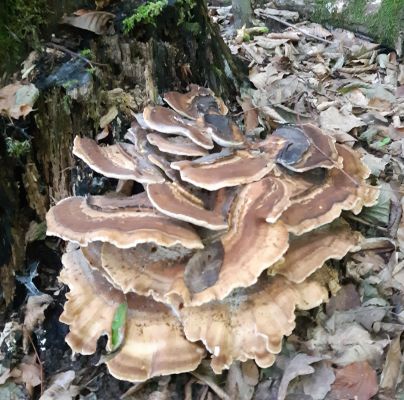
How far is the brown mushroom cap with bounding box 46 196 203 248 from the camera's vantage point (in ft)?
9.05

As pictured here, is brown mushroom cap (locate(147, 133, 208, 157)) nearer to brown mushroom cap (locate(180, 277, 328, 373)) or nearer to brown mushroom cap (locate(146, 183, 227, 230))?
brown mushroom cap (locate(146, 183, 227, 230))

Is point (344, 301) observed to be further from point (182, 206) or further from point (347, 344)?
point (182, 206)

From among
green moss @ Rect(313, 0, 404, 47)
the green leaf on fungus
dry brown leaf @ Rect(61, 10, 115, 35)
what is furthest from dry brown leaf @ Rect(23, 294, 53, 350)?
green moss @ Rect(313, 0, 404, 47)

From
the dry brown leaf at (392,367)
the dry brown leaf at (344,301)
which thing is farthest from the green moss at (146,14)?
the dry brown leaf at (392,367)

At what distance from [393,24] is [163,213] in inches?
199

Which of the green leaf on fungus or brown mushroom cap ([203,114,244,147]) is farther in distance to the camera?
brown mushroom cap ([203,114,244,147])

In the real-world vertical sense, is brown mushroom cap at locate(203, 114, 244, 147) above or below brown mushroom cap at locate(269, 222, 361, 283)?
above

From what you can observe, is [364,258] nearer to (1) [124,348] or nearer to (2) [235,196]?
(2) [235,196]

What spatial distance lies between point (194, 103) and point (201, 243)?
4.49ft

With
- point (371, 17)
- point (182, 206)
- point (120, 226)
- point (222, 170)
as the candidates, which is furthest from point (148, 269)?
point (371, 17)

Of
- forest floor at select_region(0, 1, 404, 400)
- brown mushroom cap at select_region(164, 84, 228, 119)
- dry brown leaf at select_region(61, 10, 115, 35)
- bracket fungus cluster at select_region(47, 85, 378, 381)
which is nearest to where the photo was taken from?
bracket fungus cluster at select_region(47, 85, 378, 381)

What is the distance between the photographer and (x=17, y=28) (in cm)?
375

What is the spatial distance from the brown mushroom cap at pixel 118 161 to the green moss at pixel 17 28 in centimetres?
94

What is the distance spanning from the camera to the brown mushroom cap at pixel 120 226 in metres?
2.76
